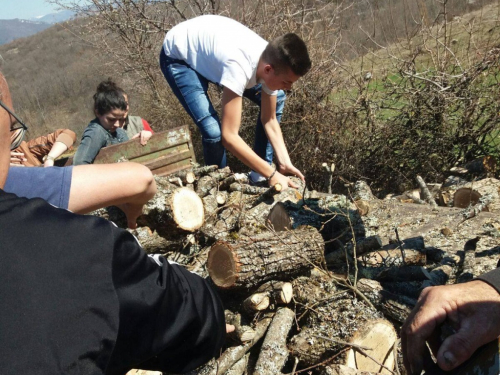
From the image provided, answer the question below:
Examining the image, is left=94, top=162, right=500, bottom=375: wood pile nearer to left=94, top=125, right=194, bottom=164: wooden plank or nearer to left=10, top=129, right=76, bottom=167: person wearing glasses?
left=94, top=125, right=194, bottom=164: wooden plank

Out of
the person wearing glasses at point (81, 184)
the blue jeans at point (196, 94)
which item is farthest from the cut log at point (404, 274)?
the blue jeans at point (196, 94)

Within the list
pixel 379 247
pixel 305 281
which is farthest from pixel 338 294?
pixel 379 247

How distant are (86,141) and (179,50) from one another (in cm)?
142

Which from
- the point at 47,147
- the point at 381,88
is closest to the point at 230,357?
the point at 47,147

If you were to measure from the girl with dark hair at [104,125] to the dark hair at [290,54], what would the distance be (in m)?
1.93

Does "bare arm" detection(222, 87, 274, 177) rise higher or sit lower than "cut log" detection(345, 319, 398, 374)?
higher

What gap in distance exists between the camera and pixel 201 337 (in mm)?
1386

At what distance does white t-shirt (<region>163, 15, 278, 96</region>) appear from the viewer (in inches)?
134

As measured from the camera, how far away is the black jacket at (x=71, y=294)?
32.6 inches

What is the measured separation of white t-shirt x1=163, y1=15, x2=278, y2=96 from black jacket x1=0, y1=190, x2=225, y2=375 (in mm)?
2456

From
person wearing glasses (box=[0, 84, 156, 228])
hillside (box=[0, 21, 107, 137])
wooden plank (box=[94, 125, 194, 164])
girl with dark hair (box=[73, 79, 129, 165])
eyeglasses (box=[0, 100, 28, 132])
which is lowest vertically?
hillside (box=[0, 21, 107, 137])

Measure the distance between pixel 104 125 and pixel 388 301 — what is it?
3.45m

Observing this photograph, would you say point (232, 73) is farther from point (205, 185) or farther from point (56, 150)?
point (56, 150)

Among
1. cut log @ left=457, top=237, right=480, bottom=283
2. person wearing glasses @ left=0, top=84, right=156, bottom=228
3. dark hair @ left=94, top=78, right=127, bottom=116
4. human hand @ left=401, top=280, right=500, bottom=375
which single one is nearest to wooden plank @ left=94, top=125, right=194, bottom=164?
dark hair @ left=94, top=78, right=127, bottom=116
